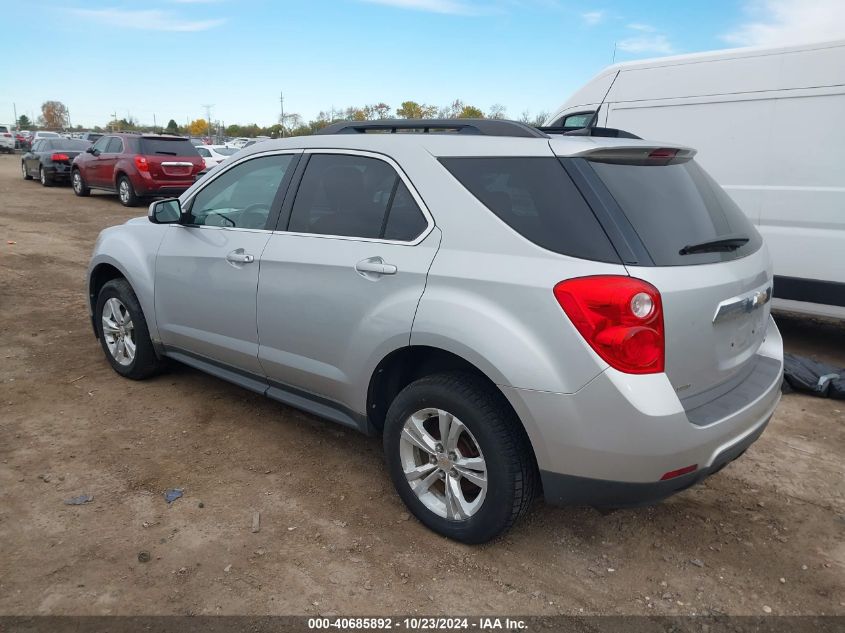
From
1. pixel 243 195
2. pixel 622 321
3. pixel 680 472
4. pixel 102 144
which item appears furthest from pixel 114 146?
pixel 680 472

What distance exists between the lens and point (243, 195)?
3.81 meters

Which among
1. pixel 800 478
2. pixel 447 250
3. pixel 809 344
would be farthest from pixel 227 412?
pixel 809 344

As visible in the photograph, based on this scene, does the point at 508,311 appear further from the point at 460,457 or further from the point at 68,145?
the point at 68,145

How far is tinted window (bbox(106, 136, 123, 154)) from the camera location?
1502 centimetres

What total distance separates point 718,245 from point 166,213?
311 cm

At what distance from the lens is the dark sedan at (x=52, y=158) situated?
19281 mm

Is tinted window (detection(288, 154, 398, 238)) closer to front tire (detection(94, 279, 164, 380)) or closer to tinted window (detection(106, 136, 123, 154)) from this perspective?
front tire (detection(94, 279, 164, 380))

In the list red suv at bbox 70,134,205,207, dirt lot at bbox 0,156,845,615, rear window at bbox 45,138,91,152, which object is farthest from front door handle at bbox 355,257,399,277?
rear window at bbox 45,138,91,152

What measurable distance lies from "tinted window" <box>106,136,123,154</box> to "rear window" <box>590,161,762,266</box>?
590 inches

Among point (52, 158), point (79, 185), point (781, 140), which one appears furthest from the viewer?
point (52, 158)

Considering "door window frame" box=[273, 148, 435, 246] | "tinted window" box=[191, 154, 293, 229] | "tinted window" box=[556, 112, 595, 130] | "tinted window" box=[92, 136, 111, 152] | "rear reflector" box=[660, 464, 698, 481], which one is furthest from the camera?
"tinted window" box=[92, 136, 111, 152]

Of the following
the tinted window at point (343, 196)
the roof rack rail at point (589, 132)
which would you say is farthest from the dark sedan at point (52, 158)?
the roof rack rail at point (589, 132)

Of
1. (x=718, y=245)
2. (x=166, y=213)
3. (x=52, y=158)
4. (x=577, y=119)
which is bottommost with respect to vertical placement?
(x=52, y=158)

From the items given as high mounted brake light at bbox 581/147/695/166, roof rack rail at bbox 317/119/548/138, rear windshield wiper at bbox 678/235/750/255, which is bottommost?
rear windshield wiper at bbox 678/235/750/255
